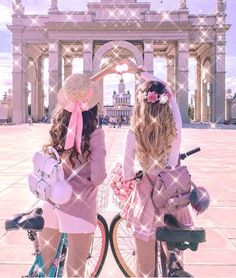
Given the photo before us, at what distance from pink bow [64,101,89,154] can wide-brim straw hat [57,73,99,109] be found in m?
0.04

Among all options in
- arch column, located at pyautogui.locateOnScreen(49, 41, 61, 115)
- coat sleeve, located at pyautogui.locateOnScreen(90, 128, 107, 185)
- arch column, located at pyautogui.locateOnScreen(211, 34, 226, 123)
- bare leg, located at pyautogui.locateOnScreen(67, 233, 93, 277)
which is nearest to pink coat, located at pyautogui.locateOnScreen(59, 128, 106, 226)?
coat sleeve, located at pyautogui.locateOnScreen(90, 128, 107, 185)

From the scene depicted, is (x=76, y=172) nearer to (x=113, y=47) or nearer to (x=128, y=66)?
(x=128, y=66)

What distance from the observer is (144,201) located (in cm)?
318

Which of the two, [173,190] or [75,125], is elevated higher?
[75,125]

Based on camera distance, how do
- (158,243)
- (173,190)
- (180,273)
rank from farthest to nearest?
(158,243) < (173,190) < (180,273)

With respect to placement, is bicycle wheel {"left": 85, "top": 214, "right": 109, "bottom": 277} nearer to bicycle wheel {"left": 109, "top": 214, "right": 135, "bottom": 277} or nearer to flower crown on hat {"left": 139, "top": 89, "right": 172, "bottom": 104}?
bicycle wheel {"left": 109, "top": 214, "right": 135, "bottom": 277}

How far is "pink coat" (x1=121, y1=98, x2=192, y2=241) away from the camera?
316 cm

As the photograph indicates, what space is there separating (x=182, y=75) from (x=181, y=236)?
59.6 metres

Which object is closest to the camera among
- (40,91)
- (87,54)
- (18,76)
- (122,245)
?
(122,245)

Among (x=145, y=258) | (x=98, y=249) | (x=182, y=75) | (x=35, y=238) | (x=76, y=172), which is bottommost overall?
(x=98, y=249)

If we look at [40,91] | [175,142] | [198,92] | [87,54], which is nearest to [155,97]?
[175,142]

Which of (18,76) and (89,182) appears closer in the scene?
(89,182)

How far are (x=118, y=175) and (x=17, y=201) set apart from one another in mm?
4494

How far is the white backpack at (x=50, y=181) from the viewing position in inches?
112
